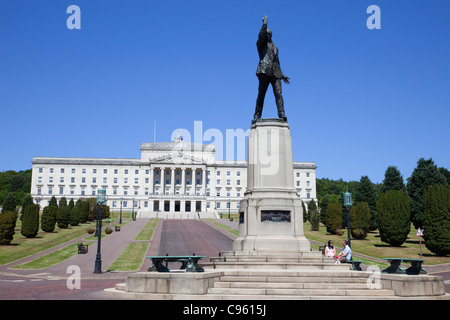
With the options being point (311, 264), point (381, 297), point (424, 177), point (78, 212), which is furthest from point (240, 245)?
point (78, 212)

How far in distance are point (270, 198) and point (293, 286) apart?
5034 millimetres

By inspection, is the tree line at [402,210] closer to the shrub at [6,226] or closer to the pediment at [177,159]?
the shrub at [6,226]

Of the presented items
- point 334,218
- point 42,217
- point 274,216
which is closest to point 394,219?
point 334,218

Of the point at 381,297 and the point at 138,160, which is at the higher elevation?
the point at 138,160

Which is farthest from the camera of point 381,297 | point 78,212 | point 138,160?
point 138,160

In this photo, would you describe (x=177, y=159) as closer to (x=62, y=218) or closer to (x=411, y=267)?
(x=62, y=218)

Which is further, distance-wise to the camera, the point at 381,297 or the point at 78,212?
the point at 78,212

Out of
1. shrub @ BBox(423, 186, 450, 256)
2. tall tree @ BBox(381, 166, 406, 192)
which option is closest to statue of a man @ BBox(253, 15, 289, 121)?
shrub @ BBox(423, 186, 450, 256)

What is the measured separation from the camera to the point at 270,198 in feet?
56.4

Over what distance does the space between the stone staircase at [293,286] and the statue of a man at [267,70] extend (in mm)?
7666
